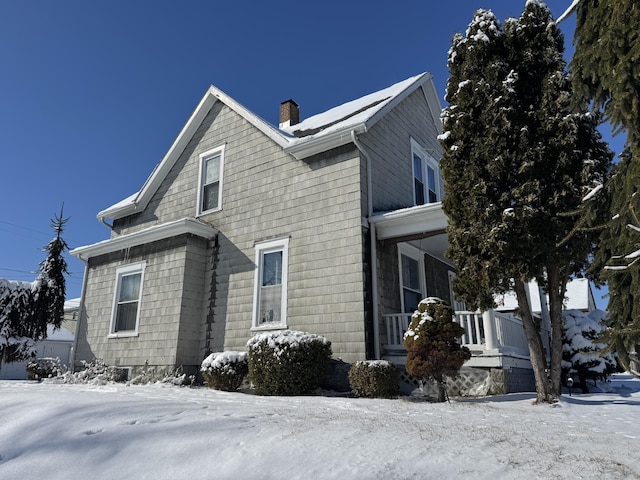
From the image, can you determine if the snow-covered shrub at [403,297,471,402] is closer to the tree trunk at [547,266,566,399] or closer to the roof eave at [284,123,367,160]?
the tree trunk at [547,266,566,399]

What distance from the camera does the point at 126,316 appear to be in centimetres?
1220

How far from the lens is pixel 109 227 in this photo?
15008mm

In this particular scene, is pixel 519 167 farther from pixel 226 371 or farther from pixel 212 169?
pixel 212 169

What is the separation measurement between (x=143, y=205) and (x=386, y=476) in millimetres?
13062

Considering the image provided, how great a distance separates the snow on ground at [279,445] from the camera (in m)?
2.97

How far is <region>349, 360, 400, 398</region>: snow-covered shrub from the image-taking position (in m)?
8.03

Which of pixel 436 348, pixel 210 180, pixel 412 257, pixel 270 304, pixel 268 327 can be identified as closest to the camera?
pixel 436 348

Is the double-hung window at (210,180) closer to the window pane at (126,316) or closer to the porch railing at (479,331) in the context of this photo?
the window pane at (126,316)

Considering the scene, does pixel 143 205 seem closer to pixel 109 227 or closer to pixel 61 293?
pixel 109 227

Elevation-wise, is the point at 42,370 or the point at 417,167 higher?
the point at 417,167

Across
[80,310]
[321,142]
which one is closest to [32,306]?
[80,310]

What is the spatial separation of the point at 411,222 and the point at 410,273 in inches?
81.5

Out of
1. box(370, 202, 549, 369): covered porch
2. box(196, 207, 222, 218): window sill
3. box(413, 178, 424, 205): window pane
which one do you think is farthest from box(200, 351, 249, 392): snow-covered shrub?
box(413, 178, 424, 205): window pane

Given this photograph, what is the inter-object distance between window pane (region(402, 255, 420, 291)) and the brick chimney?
23.3 feet
